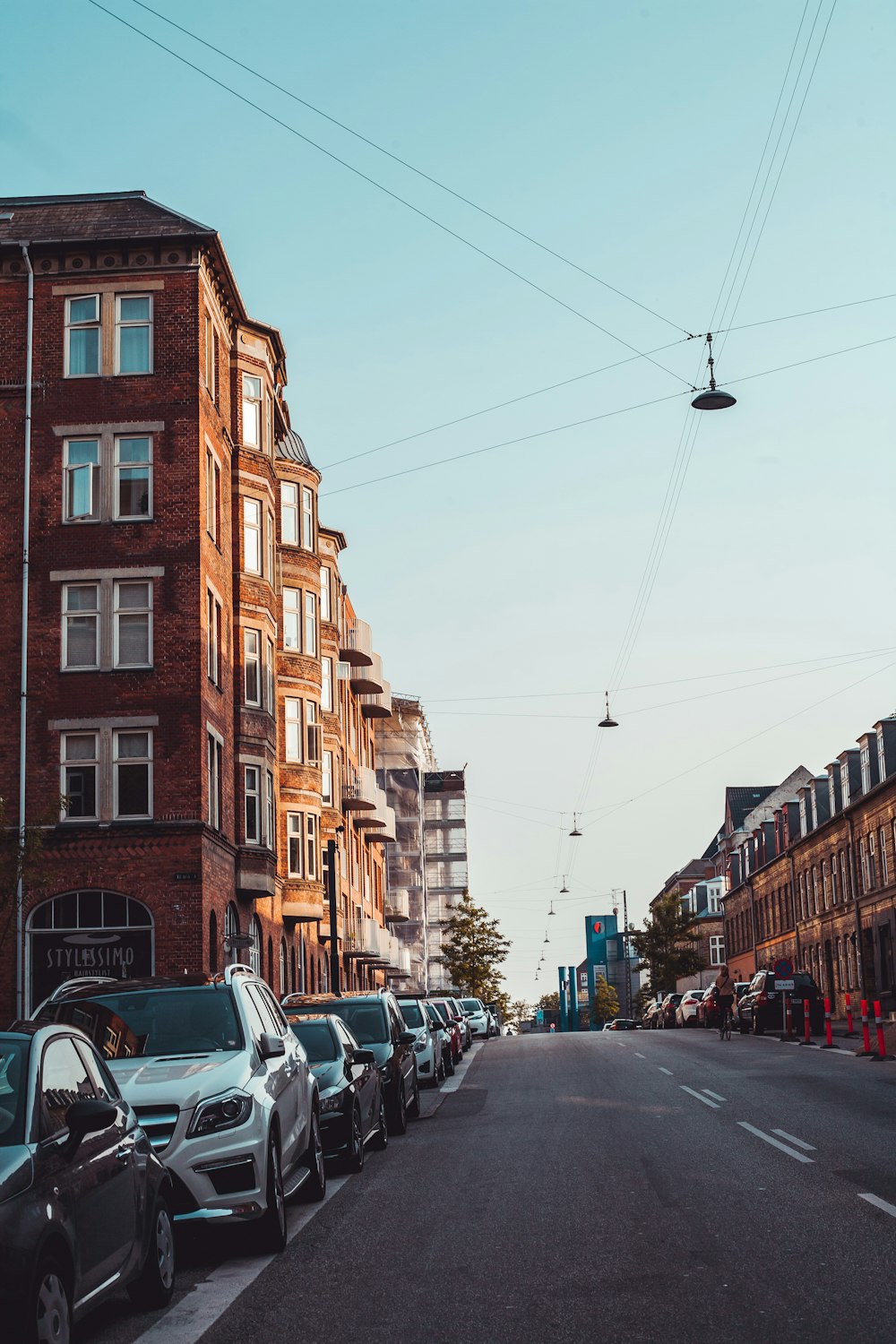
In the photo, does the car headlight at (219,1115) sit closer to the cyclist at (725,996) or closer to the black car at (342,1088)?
the black car at (342,1088)

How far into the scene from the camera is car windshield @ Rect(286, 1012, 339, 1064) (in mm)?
15773

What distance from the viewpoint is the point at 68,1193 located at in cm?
715

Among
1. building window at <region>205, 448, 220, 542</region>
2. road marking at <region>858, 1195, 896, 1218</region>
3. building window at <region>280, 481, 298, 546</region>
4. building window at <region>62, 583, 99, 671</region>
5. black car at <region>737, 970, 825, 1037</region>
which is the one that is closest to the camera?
road marking at <region>858, 1195, 896, 1218</region>

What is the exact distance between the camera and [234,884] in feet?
119

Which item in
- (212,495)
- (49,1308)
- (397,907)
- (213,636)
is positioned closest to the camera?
(49,1308)

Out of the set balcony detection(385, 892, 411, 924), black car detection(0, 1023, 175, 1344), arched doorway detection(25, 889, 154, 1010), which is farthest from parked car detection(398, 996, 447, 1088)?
balcony detection(385, 892, 411, 924)

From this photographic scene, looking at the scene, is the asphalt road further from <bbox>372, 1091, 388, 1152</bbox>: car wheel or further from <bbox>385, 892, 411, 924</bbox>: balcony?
<bbox>385, 892, 411, 924</bbox>: balcony

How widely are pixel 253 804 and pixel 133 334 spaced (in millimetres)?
10837

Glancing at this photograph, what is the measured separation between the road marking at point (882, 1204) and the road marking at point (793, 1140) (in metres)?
3.29

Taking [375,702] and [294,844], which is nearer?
[294,844]

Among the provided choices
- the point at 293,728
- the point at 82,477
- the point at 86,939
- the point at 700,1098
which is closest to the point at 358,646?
the point at 293,728

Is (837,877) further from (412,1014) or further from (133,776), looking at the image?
(133,776)

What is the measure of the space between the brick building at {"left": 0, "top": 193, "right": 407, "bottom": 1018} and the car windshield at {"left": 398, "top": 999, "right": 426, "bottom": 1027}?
4.51 metres

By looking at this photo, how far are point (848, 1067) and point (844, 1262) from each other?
20884mm
